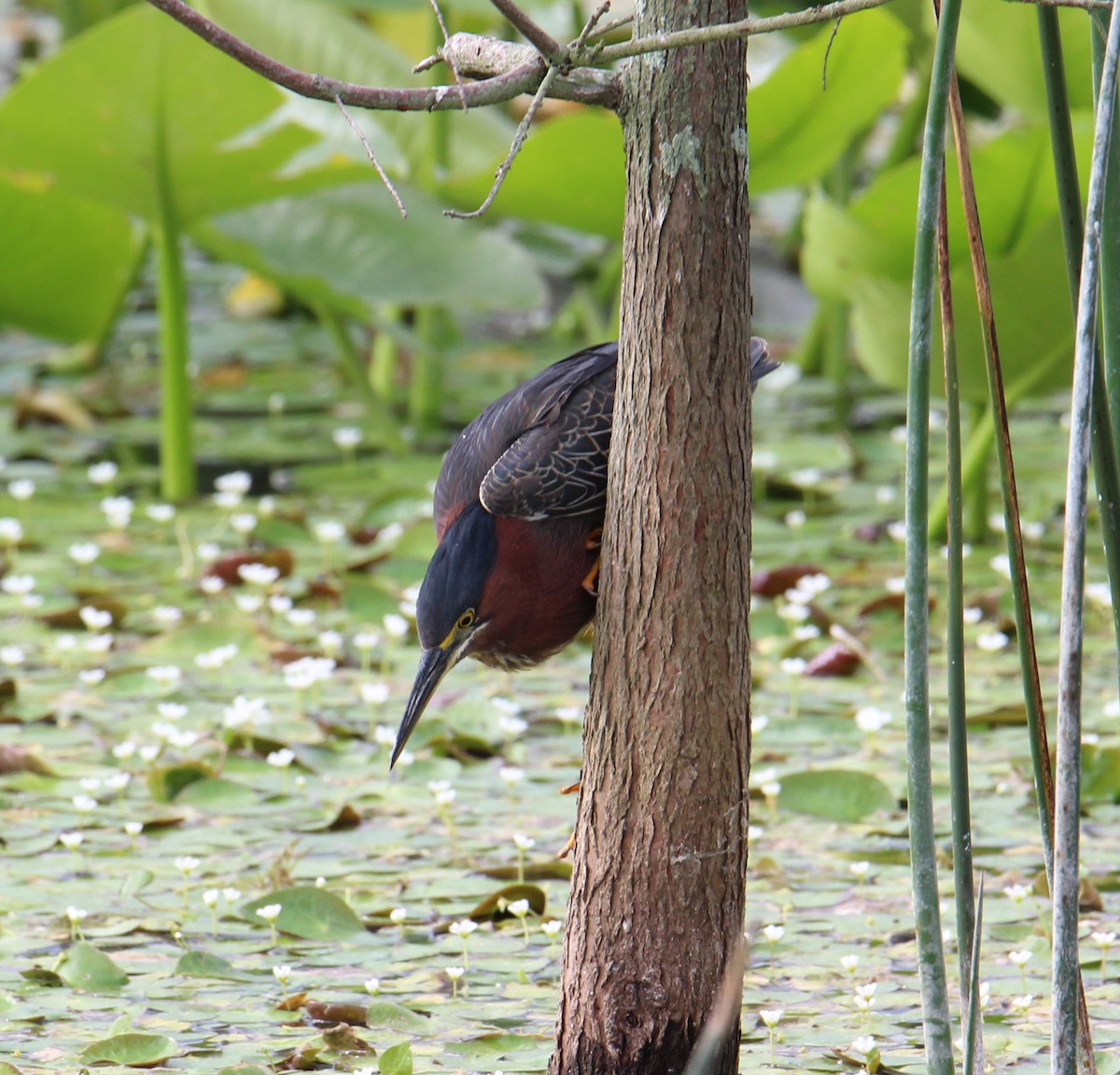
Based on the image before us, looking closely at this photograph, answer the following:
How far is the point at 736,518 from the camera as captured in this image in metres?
1.76

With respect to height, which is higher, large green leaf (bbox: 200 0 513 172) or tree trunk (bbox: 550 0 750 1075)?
large green leaf (bbox: 200 0 513 172)

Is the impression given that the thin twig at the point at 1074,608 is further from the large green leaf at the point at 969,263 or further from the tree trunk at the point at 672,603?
the large green leaf at the point at 969,263

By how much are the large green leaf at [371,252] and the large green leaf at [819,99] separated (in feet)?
2.68

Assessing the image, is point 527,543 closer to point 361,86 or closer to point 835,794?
point 361,86

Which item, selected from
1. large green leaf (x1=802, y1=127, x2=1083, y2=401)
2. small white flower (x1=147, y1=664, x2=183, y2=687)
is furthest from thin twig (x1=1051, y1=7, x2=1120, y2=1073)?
large green leaf (x1=802, y1=127, x2=1083, y2=401)

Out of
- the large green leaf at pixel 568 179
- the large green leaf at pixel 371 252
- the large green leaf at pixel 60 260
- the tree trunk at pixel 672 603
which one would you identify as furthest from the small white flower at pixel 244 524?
the tree trunk at pixel 672 603

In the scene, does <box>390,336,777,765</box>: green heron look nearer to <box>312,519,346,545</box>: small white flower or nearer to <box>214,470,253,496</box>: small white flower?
<box>312,519,346,545</box>: small white flower

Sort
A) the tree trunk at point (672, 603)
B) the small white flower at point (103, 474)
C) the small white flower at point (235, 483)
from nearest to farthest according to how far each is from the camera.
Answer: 1. the tree trunk at point (672, 603)
2. the small white flower at point (235, 483)
3. the small white flower at point (103, 474)

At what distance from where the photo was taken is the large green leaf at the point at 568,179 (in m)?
4.61

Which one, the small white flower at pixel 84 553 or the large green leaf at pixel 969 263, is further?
the small white flower at pixel 84 553

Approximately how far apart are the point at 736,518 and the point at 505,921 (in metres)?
1.03

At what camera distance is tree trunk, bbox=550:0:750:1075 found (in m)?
1.68

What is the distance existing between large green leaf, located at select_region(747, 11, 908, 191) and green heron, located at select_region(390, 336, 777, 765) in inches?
97.5

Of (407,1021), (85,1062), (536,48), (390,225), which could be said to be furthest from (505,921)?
(390,225)
